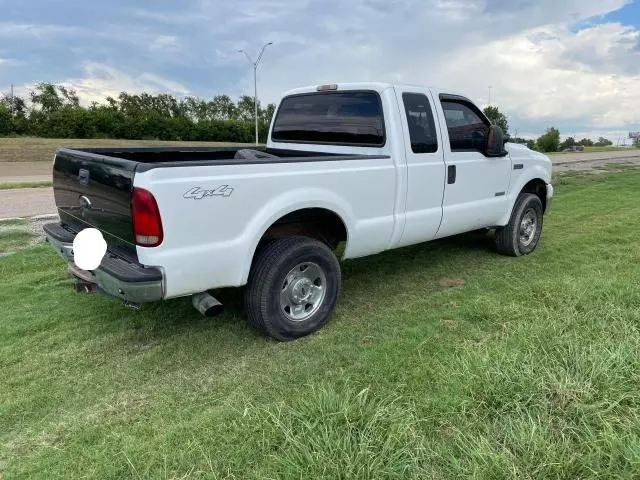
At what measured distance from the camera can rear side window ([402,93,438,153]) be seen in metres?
4.62

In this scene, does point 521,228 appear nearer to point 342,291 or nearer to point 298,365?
point 342,291

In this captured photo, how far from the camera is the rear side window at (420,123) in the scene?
4621mm

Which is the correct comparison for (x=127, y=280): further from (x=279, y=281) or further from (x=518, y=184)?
(x=518, y=184)

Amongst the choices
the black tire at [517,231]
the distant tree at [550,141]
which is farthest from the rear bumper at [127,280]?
the distant tree at [550,141]

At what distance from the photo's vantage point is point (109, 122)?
45.0 meters

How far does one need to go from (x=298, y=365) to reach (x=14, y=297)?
3.11 metres

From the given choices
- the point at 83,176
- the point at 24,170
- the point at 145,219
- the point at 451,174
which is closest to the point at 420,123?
the point at 451,174

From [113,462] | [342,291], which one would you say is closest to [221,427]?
[113,462]

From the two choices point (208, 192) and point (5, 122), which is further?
point (5, 122)

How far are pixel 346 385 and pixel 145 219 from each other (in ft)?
5.08

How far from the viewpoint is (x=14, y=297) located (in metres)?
4.86

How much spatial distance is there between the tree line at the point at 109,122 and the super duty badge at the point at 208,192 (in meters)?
43.1

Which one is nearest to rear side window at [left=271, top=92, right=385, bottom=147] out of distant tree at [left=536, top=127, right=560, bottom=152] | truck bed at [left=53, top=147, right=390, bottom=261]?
truck bed at [left=53, top=147, right=390, bottom=261]

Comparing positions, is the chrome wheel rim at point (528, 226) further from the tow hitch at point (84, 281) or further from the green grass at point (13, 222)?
the green grass at point (13, 222)
